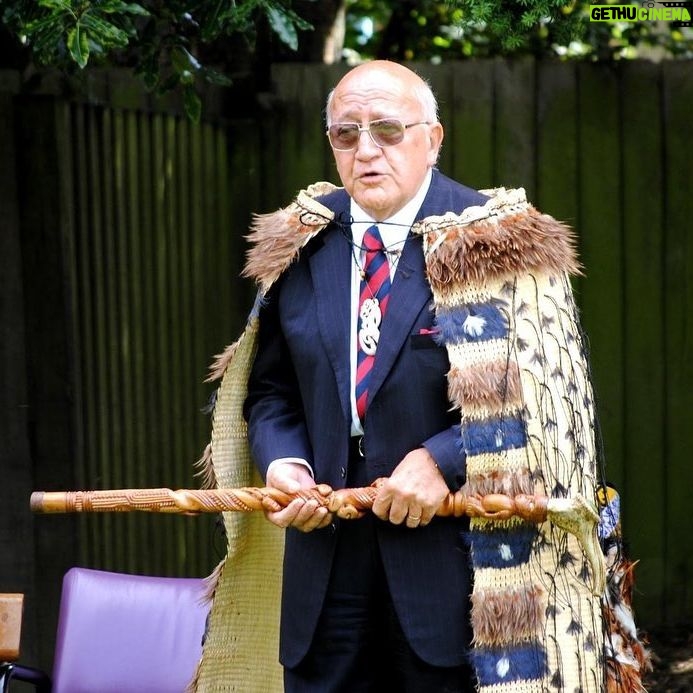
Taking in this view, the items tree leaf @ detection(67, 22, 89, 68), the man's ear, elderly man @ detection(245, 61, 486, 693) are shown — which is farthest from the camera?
tree leaf @ detection(67, 22, 89, 68)

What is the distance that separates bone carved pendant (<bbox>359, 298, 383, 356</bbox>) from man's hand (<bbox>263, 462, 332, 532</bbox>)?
12.4 inches

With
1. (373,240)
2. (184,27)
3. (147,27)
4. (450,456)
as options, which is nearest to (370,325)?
(373,240)

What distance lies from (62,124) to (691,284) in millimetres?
2581

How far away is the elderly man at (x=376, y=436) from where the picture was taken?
299 centimetres

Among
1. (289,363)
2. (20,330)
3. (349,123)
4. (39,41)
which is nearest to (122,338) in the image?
(20,330)

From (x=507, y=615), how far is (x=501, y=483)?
279mm

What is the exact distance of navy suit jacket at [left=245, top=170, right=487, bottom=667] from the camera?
3000 mm

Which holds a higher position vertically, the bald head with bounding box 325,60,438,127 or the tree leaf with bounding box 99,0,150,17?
the tree leaf with bounding box 99,0,150,17

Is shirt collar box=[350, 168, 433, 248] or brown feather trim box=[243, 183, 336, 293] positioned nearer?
shirt collar box=[350, 168, 433, 248]

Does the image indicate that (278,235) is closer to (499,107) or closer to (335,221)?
(335,221)

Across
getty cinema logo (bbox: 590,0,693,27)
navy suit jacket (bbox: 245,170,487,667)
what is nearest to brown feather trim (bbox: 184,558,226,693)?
navy suit jacket (bbox: 245,170,487,667)

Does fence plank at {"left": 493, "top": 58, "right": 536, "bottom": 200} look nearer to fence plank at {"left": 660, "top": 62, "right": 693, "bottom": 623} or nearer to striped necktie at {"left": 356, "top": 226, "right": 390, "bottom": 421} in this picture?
fence plank at {"left": 660, "top": 62, "right": 693, "bottom": 623}

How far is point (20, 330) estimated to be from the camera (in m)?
4.79

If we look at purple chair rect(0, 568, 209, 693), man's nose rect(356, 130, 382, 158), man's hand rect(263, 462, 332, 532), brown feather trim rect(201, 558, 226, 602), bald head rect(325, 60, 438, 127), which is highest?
bald head rect(325, 60, 438, 127)
